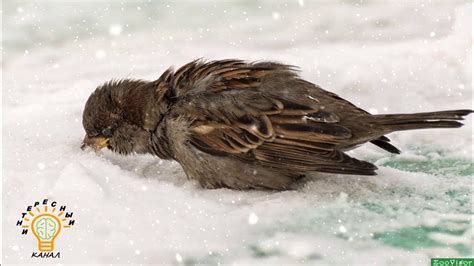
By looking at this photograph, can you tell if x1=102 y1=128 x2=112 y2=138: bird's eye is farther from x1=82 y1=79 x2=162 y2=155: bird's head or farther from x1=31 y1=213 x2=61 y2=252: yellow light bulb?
x1=31 y1=213 x2=61 y2=252: yellow light bulb

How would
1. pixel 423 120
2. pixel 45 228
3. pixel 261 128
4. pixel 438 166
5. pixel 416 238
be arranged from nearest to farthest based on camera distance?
pixel 416 238, pixel 45 228, pixel 423 120, pixel 261 128, pixel 438 166

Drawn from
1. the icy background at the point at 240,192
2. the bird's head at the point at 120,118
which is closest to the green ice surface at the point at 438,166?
the icy background at the point at 240,192

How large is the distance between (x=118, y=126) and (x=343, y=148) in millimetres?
1531

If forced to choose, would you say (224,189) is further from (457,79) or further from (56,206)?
(457,79)

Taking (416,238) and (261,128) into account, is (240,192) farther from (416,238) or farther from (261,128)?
(416,238)

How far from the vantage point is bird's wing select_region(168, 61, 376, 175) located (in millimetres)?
5152

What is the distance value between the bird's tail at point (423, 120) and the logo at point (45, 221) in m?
1.96

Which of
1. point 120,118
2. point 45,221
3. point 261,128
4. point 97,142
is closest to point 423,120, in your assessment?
point 261,128

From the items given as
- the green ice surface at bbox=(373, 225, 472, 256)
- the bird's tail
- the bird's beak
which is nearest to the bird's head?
the bird's beak

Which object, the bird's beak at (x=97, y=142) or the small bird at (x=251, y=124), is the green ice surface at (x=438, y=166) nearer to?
the small bird at (x=251, y=124)

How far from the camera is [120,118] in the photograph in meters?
5.77

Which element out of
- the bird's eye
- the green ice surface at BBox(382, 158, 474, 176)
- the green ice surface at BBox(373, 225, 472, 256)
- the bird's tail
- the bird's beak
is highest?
the bird's tail

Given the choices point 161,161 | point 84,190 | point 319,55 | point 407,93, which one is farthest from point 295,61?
point 84,190

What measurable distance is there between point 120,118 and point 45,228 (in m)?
1.12
